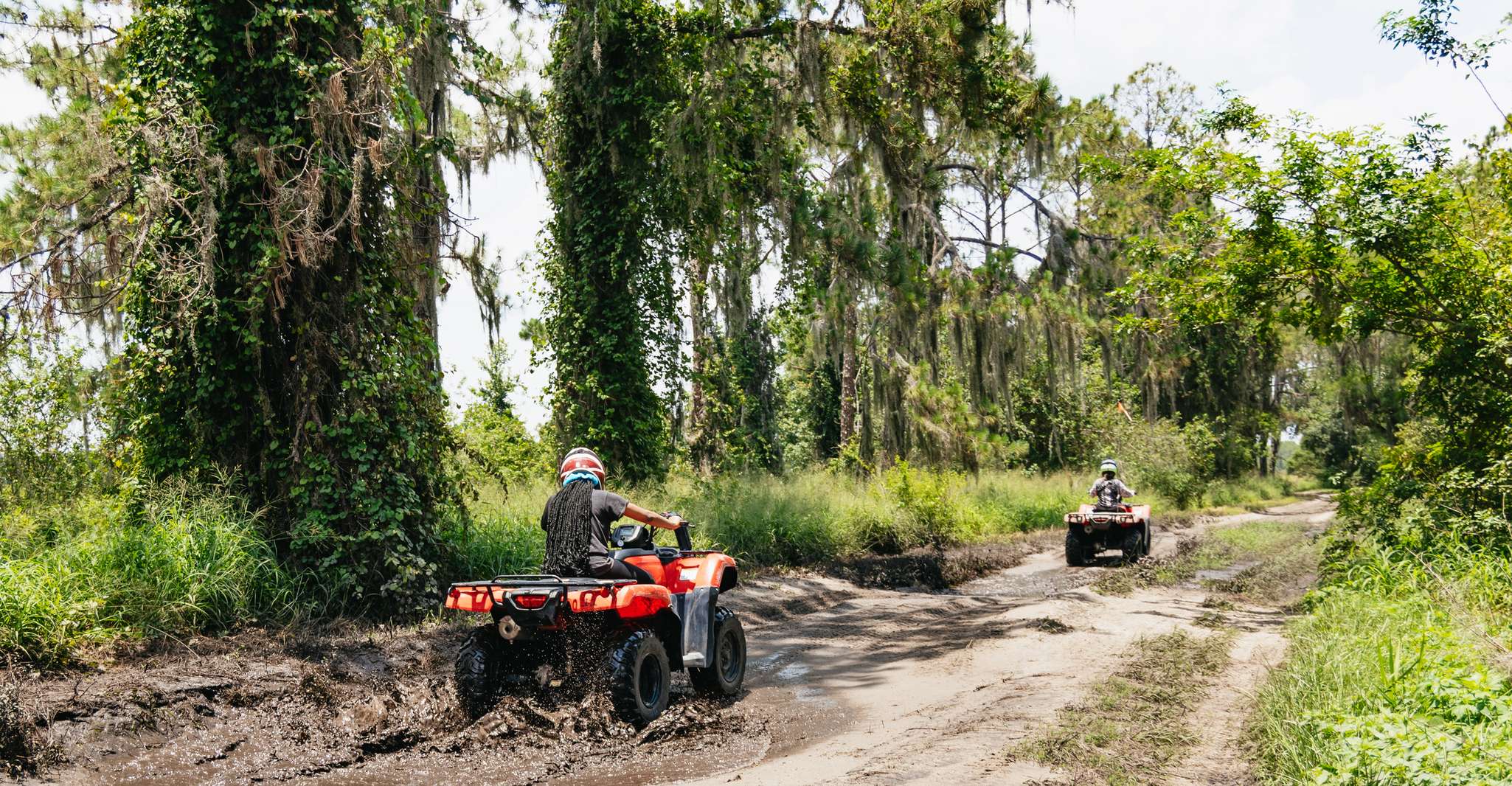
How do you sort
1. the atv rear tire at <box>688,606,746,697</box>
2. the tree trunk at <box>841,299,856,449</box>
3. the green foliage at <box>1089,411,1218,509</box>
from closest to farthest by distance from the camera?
the atv rear tire at <box>688,606,746,697</box>, the tree trunk at <box>841,299,856,449</box>, the green foliage at <box>1089,411,1218,509</box>

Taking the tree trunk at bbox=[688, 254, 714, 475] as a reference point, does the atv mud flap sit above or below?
below

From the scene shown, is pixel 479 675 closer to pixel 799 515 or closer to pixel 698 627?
pixel 698 627

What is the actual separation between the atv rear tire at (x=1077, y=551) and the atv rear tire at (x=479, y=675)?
42.1 ft

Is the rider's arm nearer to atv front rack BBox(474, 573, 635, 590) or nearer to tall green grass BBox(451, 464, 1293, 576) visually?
atv front rack BBox(474, 573, 635, 590)

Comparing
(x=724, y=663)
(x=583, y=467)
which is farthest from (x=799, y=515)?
(x=583, y=467)

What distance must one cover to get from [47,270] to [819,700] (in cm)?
782

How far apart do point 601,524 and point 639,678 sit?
3.23 feet

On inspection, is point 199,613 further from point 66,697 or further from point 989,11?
point 989,11

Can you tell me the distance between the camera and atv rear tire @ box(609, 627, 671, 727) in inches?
241

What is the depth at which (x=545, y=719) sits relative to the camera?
618 centimetres

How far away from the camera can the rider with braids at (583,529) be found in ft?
21.3

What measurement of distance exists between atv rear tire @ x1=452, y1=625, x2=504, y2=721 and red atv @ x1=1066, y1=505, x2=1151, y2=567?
42.1 ft

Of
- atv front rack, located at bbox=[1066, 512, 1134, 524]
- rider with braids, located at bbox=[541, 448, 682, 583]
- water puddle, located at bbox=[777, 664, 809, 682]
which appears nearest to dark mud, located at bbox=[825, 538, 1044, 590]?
atv front rack, located at bbox=[1066, 512, 1134, 524]

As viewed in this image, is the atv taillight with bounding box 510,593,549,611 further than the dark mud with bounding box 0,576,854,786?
Yes
